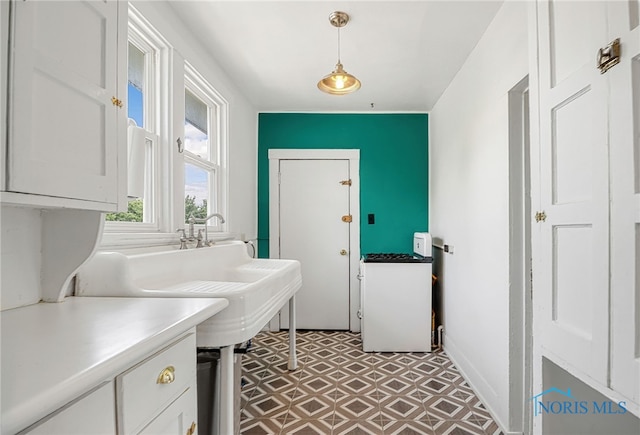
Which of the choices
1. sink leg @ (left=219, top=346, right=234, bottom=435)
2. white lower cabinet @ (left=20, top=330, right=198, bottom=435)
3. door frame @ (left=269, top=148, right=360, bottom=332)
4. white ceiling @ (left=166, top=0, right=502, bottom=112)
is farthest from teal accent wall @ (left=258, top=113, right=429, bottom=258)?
white lower cabinet @ (left=20, top=330, right=198, bottom=435)

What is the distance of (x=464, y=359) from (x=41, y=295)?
105 inches

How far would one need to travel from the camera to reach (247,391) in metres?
2.41

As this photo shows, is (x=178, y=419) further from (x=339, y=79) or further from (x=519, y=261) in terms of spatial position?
(x=339, y=79)

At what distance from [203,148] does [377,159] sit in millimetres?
1919

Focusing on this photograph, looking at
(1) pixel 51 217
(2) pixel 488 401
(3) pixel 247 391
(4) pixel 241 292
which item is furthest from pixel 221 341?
(2) pixel 488 401

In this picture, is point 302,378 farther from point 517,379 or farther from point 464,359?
point 517,379

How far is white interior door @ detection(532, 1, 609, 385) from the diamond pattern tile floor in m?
1.23

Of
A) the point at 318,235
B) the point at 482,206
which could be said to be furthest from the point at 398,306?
the point at 482,206

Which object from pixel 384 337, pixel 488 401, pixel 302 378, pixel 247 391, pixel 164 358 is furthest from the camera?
pixel 384 337

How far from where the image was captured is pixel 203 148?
283 cm

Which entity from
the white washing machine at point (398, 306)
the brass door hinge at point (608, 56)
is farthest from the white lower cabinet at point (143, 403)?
the white washing machine at point (398, 306)

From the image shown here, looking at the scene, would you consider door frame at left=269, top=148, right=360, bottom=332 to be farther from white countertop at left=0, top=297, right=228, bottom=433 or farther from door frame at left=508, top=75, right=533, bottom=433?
white countertop at left=0, top=297, right=228, bottom=433

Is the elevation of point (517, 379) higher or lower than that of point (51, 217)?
lower

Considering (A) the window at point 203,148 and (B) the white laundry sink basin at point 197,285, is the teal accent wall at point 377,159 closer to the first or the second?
(A) the window at point 203,148
